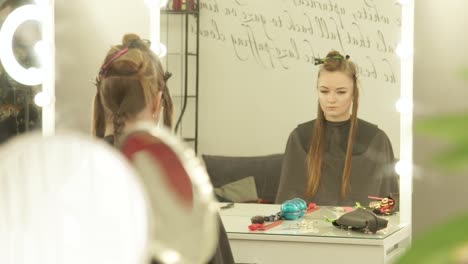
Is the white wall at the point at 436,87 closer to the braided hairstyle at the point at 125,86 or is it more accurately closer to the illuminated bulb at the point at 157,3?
the illuminated bulb at the point at 157,3

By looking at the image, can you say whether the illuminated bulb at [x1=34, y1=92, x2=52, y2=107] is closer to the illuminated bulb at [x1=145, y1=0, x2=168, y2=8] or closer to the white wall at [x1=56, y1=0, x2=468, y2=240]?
the white wall at [x1=56, y1=0, x2=468, y2=240]

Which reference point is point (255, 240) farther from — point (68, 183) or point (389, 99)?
point (68, 183)

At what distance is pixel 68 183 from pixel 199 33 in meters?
2.10

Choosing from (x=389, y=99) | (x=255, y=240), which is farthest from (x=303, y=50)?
(x=255, y=240)

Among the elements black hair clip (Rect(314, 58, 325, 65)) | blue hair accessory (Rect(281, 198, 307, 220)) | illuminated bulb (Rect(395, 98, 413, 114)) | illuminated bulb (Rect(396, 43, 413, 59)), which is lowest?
blue hair accessory (Rect(281, 198, 307, 220))

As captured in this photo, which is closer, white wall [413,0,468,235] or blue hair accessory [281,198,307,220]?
blue hair accessory [281,198,307,220]

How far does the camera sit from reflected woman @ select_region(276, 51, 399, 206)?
242 cm

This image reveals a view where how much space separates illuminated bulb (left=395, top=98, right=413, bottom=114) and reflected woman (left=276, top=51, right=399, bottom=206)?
0.07 meters

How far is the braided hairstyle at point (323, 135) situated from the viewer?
242 cm

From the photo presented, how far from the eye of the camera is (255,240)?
7.50ft

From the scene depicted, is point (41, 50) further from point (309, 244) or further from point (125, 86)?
point (125, 86)

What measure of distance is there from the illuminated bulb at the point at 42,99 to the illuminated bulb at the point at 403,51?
95 cm

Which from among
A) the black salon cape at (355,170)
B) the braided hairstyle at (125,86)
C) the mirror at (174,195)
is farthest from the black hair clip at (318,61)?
the mirror at (174,195)

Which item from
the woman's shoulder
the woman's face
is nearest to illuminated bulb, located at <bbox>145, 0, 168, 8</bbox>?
the woman's face
